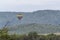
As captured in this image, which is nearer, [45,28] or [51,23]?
[45,28]

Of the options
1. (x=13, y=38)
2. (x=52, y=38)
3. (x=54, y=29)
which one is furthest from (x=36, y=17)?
(x=13, y=38)

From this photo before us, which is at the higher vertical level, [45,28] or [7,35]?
[7,35]

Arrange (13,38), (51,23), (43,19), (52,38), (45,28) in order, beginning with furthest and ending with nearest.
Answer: (43,19), (51,23), (45,28), (52,38), (13,38)

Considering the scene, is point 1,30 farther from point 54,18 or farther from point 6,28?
point 54,18

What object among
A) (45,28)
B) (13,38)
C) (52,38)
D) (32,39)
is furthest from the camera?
(45,28)

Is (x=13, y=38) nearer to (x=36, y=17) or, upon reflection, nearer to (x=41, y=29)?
(x=41, y=29)

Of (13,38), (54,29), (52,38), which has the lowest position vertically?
(54,29)

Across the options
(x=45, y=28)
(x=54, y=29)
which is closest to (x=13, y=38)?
(x=45, y=28)

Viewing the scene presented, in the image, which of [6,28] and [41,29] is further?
[41,29]

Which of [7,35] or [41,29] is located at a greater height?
[7,35]
